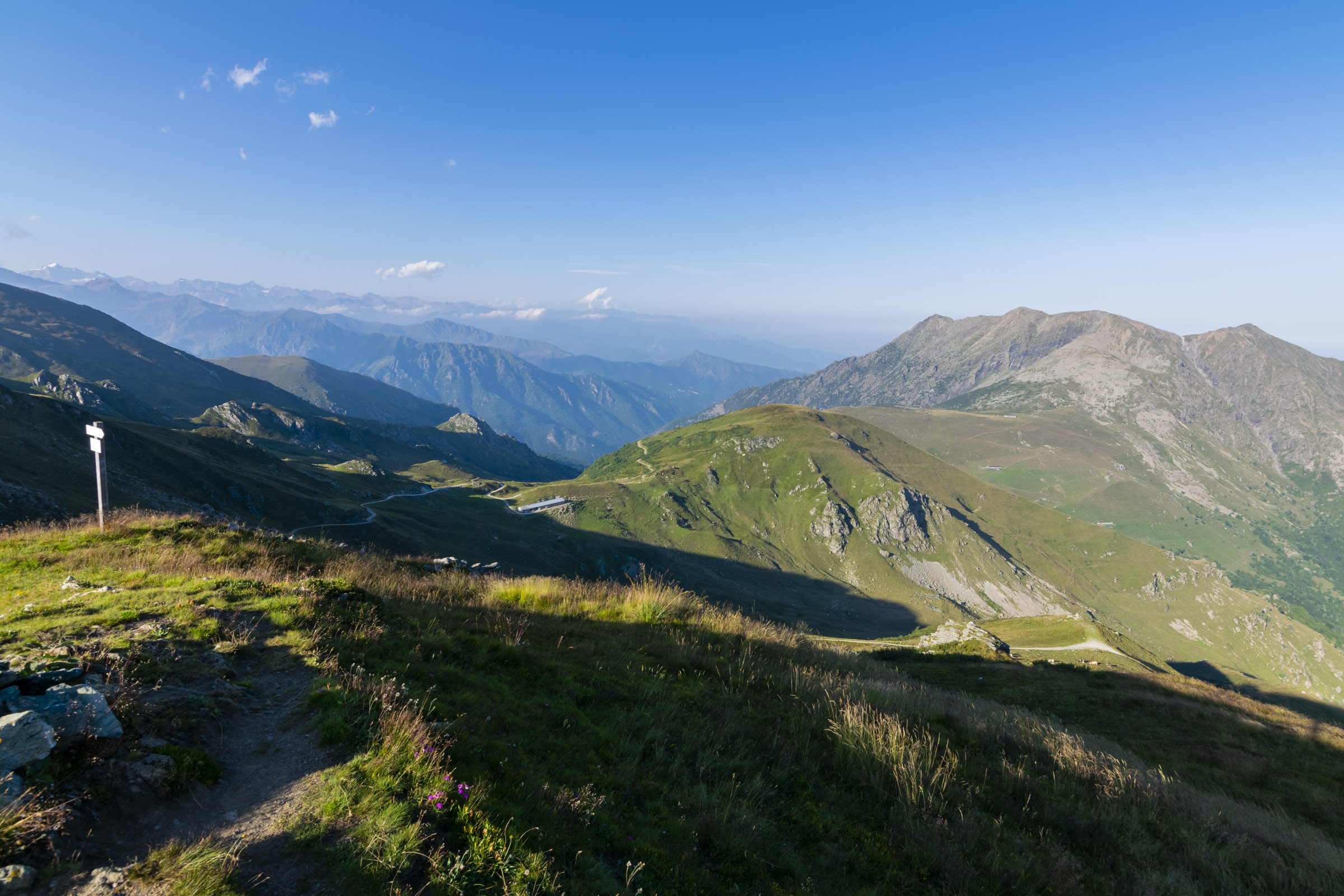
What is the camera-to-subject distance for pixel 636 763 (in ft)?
24.4

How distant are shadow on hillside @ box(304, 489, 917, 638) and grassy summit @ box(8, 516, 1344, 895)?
6848cm

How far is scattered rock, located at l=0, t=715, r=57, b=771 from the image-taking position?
457cm

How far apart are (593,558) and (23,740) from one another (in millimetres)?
124454

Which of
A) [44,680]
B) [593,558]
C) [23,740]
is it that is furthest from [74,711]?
[593,558]

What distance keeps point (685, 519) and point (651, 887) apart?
190 m

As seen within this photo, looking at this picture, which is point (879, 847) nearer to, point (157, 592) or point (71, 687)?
point (71, 687)

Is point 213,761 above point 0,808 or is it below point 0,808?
below

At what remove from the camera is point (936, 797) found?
7758mm

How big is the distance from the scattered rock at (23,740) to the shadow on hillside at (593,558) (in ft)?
244

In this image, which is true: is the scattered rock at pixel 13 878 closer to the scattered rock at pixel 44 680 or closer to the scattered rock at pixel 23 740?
the scattered rock at pixel 23 740

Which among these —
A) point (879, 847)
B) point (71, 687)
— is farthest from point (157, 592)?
point (879, 847)

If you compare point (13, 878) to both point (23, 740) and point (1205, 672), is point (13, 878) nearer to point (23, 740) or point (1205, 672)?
point (23, 740)

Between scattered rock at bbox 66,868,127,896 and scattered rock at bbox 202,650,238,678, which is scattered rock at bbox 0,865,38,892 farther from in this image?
scattered rock at bbox 202,650,238,678

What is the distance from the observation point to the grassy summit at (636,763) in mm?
5266
